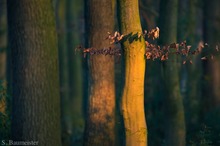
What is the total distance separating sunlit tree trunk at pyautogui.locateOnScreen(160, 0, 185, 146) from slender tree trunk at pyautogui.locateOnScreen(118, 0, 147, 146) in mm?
4446

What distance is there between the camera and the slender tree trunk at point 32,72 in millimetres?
11766

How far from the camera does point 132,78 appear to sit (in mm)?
10000

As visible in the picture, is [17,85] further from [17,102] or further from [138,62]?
[138,62]

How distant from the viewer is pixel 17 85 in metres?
11.9

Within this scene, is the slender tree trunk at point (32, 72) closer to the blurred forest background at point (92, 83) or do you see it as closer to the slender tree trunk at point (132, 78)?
the blurred forest background at point (92, 83)

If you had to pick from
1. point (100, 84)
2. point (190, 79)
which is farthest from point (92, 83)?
point (190, 79)

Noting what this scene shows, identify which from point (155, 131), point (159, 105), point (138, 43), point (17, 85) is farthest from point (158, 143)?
point (138, 43)

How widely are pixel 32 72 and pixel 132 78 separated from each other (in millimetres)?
2701

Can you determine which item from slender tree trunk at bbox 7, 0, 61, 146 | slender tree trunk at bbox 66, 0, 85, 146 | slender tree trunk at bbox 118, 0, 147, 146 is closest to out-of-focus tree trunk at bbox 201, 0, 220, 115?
slender tree trunk at bbox 7, 0, 61, 146

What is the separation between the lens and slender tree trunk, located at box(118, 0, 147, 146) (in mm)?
9945

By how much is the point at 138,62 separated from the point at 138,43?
0.35 metres

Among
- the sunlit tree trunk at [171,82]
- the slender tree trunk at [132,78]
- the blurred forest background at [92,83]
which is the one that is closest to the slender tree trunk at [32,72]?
the blurred forest background at [92,83]

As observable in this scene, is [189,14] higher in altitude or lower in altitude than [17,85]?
higher

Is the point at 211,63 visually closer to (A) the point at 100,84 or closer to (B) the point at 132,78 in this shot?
(A) the point at 100,84
